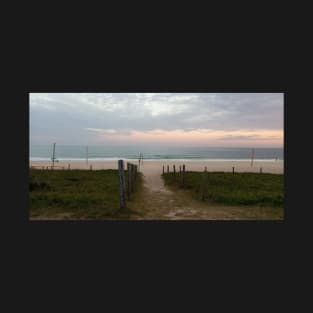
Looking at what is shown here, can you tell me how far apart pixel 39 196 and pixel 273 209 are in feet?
30.6

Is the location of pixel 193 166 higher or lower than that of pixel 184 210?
higher

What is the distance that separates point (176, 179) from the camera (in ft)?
46.5

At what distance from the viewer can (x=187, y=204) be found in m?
8.93

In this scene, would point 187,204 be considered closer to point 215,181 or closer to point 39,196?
point 215,181

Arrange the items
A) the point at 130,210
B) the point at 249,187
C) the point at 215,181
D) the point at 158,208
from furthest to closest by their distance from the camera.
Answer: the point at 215,181 < the point at 249,187 < the point at 158,208 < the point at 130,210

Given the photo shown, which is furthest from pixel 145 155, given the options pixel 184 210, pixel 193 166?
pixel 184 210

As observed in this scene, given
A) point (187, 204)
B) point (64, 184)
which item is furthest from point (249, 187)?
point (64, 184)

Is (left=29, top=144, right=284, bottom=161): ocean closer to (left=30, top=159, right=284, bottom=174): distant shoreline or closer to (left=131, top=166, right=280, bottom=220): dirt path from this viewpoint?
(left=30, top=159, right=284, bottom=174): distant shoreline

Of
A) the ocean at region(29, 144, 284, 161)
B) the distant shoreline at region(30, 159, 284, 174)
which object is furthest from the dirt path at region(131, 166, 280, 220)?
the ocean at region(29, 144, 284, 161)

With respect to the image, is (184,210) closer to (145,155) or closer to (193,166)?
(193,166)

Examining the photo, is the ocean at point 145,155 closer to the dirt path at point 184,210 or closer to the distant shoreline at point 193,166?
the distant shoreline at point 193,166

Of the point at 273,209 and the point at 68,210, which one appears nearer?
the point at 68,210

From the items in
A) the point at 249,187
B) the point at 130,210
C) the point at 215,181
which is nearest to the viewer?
the point at 130,210

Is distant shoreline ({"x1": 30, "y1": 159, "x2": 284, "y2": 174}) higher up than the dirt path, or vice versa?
distant shoreline ({"x1": 30, "y1": 159, "x2": 284, "y2": 174})
